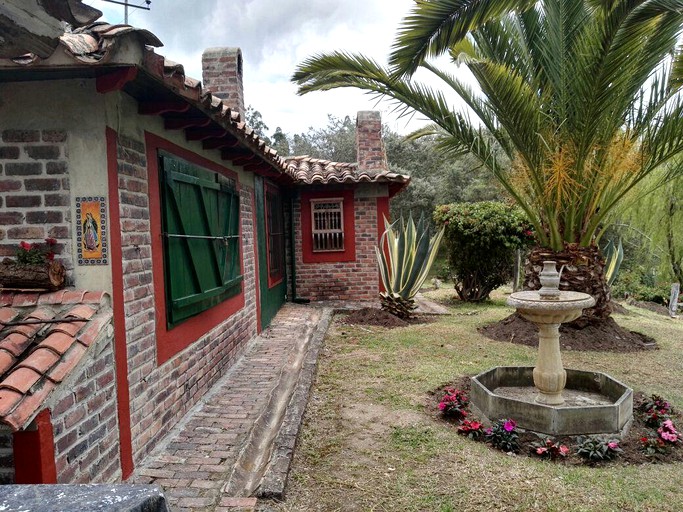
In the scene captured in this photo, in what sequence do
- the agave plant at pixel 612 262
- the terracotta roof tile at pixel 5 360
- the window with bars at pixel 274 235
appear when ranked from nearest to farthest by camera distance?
the terracotta roof tile at pixel 5 360, the window with bars at pixel 274 235, the agave plant at pixel 612 262

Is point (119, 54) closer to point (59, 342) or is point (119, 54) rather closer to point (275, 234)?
point (59, 342)

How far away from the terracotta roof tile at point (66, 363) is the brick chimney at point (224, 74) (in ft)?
17.4

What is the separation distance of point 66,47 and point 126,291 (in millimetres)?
1392

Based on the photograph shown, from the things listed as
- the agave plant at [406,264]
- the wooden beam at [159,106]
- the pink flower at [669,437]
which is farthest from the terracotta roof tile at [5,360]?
the agave plant at [406,264]

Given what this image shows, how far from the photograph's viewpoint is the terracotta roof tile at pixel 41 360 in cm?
206

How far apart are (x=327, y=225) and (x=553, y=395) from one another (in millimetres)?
6733

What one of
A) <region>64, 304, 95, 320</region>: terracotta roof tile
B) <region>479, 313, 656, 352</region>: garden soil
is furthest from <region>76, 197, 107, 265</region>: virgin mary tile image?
<region>479, 313, 656, 352</region>: garden soil

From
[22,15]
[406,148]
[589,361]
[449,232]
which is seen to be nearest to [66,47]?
[22,15]

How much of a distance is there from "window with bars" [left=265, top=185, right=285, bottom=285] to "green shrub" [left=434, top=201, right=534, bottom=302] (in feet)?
11.5

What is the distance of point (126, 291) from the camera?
2.86 meters

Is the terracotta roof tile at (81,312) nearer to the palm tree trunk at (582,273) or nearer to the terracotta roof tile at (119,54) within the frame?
the terracotta roof tile at (119,54)

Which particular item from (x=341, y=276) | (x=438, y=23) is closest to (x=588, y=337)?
(x=438, y=23)

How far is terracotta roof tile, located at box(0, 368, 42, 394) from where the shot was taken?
192cm

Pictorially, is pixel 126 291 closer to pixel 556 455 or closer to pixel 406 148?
pixel 556 455
